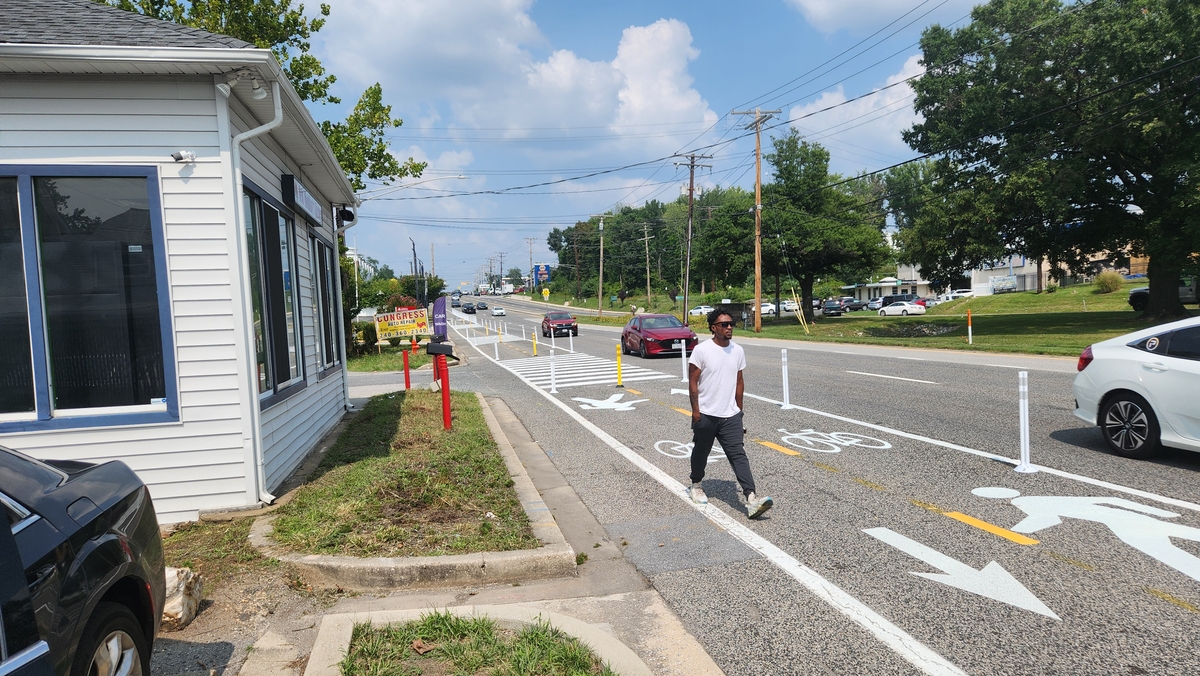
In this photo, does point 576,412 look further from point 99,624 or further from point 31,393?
point 99,624

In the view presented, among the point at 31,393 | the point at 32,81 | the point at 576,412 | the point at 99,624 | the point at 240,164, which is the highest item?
the point at 32,81

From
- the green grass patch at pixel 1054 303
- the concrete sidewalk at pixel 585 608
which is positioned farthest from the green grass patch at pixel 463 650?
the green grass patch at pixel 1054 303

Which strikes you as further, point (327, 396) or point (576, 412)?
point (576, 412)

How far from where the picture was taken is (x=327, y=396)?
442 inches

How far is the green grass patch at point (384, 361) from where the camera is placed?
2502cm

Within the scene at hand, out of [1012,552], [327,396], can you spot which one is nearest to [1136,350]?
[1012,552]

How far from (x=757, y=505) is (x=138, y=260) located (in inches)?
225

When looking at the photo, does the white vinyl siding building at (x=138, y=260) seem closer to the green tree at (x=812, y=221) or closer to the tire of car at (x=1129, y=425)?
the tire of car at (x=1129, y=425)

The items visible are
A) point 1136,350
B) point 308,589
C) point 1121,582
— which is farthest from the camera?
point 1136,350

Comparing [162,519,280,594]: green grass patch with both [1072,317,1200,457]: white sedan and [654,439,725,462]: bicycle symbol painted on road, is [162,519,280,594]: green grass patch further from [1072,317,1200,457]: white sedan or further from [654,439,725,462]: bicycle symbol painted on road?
[1072,317,1200,457]: white sedan

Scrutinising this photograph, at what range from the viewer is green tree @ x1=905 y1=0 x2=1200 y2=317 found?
27609 millimetres

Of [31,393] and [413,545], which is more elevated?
[31,393]

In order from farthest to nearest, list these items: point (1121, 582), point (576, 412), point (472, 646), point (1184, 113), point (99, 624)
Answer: point (1184, 113) < point (576, 412) < point (1121, 582) < point (472, 646) < point (99, 624)

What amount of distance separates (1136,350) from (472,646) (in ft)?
25.5
